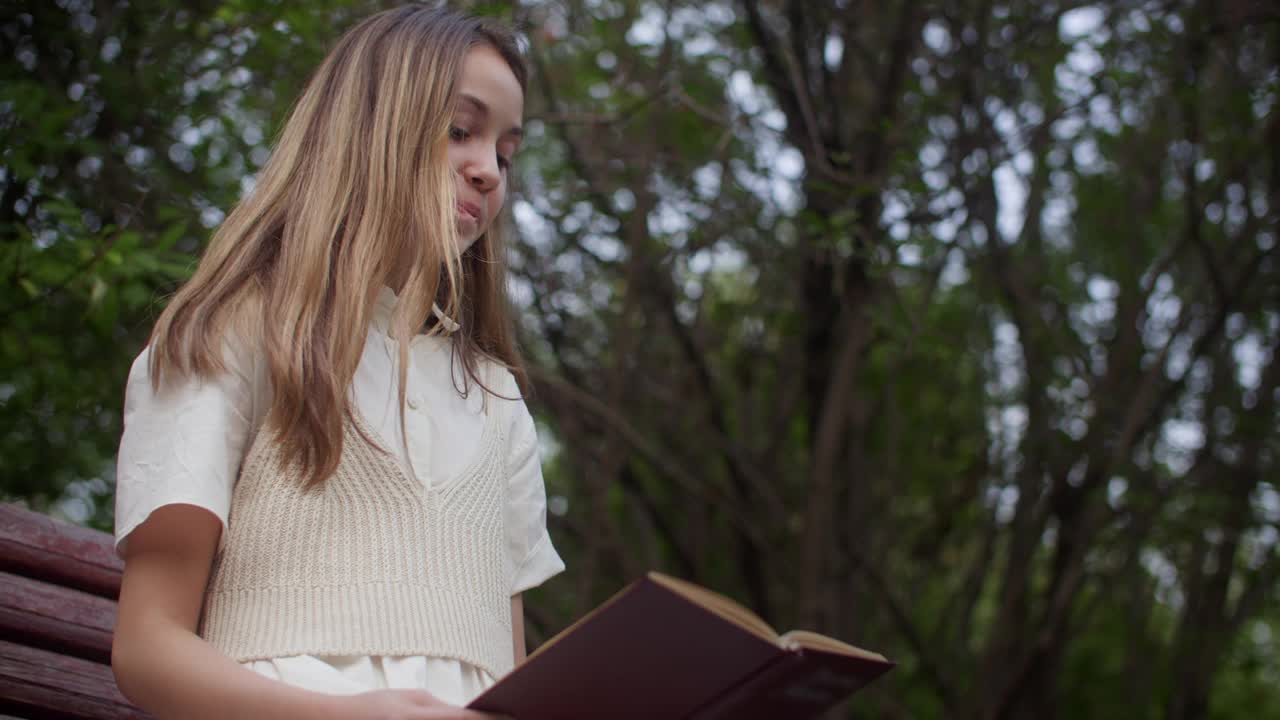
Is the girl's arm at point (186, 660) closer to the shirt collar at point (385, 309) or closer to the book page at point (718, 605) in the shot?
the book page at point (718, 605)

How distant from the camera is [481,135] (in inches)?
71.4

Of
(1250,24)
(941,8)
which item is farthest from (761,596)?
(1250,24)

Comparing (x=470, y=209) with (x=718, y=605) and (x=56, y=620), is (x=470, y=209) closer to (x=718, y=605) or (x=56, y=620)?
(x=718, y=605)

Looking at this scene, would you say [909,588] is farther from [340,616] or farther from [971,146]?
[340,616]

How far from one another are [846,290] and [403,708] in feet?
10.6

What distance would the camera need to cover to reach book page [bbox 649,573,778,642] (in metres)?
1.18

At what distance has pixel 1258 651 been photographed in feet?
23.6

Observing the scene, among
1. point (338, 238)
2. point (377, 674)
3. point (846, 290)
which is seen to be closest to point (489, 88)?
point (338, 238)

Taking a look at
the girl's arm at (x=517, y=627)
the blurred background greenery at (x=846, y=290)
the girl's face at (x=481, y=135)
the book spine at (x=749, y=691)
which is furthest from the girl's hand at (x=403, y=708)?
the blurred background greenery at (x=846, y=290)

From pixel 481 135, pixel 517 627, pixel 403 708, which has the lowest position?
pixel 517 627

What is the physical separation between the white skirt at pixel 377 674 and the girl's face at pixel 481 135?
0.59 meters

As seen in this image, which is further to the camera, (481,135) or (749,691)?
(481,135)

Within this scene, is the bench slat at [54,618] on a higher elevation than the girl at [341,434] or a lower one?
lower

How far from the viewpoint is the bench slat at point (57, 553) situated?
214cm
